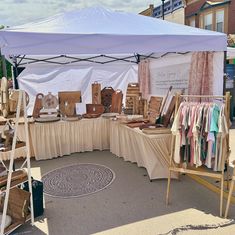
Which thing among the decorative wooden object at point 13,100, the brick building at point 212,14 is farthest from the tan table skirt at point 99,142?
the brick building at point 212,14

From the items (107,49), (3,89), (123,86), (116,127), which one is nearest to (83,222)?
(3,89)

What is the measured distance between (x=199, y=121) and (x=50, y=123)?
107 inches

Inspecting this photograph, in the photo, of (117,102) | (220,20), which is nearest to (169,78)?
(117,102)

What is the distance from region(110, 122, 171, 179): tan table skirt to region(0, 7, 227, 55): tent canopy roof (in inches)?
43.7

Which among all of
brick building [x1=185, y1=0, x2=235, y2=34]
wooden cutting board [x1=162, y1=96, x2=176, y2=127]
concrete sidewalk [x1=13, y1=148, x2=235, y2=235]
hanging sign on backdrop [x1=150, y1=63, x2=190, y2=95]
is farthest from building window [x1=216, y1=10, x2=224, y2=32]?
concrete sidewalk [x1=13, y1=148, x2=235, y2=235]

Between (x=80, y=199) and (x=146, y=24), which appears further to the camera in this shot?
(x=146, y=24)

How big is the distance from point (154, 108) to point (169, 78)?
2.75 feet

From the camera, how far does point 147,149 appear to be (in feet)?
11.3

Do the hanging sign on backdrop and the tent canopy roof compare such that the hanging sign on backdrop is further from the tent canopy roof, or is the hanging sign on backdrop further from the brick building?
the brick building

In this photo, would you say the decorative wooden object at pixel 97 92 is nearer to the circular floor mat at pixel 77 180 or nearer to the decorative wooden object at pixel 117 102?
the decorative wooden object at pixel 117 102

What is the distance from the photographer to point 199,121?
2.52 m

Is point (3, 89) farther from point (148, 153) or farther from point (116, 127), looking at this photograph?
point (116, 127)

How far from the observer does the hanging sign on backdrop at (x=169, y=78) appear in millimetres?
4137

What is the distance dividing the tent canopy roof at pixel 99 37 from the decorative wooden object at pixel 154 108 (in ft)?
3.08
